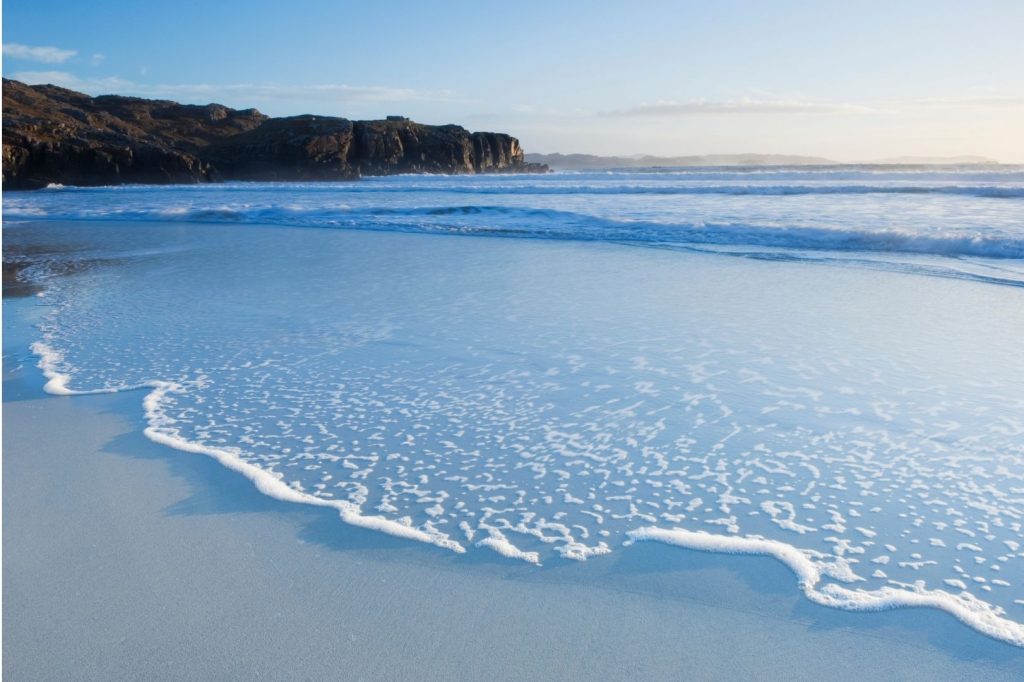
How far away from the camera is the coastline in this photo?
5.90ft

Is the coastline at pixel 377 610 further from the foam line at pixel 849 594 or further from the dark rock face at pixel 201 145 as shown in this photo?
the dark rock face at pixel 201 145

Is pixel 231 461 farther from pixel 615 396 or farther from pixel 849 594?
pixel 849 594

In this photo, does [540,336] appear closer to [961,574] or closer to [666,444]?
[666,444]

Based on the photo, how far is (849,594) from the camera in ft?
6.72

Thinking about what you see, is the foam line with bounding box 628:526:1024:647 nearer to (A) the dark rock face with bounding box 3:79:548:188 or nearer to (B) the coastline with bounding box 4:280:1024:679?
(B) the coastline with bounding box 4:280:1024:679

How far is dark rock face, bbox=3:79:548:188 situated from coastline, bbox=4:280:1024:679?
138ft

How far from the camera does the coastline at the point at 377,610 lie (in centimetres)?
180

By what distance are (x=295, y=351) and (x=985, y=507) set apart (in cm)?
375

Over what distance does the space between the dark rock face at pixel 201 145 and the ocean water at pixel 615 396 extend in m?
38.6

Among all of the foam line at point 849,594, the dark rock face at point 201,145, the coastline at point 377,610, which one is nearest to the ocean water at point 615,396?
the foam line at point 849,594

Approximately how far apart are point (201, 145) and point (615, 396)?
240 ft

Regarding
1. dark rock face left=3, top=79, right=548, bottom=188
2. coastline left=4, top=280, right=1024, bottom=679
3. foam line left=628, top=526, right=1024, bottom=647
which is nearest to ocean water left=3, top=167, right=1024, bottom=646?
foam line left=628, top=526, right=1024, bottom=647

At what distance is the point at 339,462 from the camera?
9.77 feet

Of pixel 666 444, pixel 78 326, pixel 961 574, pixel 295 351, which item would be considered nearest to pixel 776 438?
pixel 666 444
